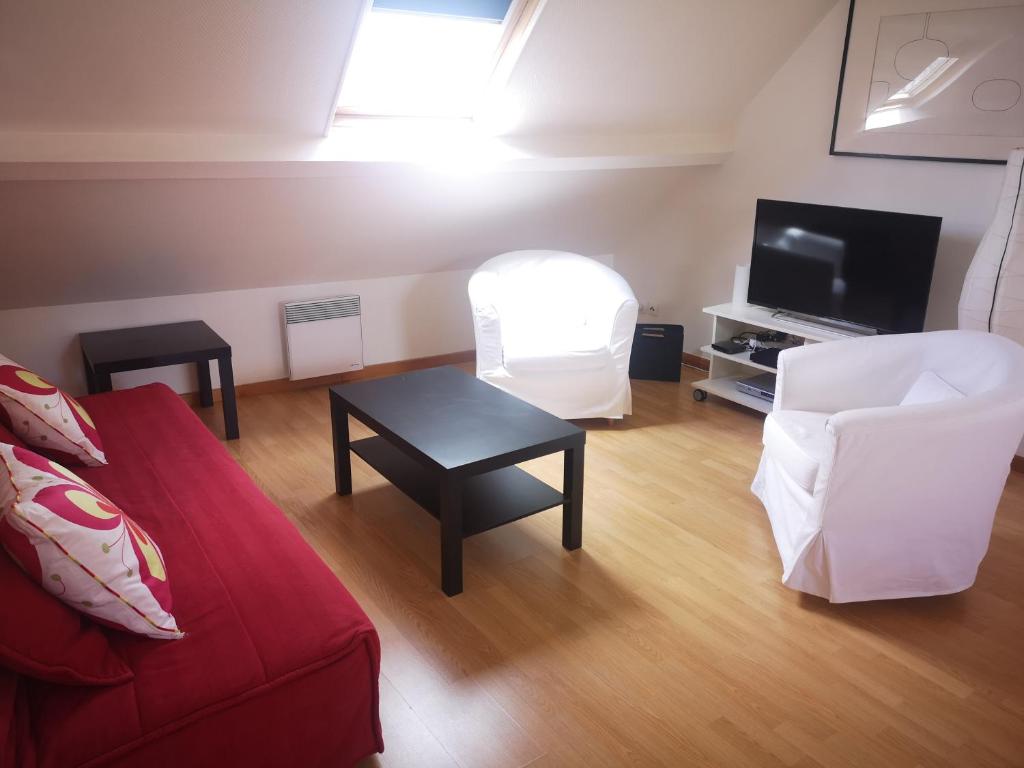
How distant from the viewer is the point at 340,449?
3305 mm

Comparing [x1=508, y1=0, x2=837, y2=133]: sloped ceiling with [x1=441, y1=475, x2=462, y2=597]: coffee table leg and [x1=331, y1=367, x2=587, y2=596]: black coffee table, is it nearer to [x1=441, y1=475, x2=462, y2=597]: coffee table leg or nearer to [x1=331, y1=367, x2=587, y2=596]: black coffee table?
[x1=331, y1=367, x2=587, y2=596]: black coffee table

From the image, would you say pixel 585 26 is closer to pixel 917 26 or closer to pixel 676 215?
pixel 917 26

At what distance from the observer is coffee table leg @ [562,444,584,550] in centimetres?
286

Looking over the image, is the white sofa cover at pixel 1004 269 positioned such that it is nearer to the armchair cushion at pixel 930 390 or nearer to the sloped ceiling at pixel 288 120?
the armchair cushion at pixel 930 390

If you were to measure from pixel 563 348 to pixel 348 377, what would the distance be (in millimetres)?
1445

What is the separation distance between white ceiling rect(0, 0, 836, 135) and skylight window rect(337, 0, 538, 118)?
0.17 meters

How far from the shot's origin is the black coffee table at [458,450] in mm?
2641

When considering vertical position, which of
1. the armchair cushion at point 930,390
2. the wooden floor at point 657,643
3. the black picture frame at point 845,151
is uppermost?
the black picture frame at point 845,151

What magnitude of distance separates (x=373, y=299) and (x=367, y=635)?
3139mm

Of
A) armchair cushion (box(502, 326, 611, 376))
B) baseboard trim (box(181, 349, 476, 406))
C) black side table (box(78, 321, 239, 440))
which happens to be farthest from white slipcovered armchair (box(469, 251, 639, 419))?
black side table (box(78, 321, 239, 440))

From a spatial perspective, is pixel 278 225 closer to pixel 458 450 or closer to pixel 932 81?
pixel 458 450

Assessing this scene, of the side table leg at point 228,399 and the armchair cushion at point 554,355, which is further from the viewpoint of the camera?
the armchair cushion at point 554,355

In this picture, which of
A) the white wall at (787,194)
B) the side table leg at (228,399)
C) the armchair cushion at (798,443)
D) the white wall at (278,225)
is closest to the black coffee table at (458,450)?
the armchair cushion at (798,443)

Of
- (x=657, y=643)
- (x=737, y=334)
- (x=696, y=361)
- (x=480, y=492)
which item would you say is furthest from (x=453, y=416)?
(x=696, y=361)
